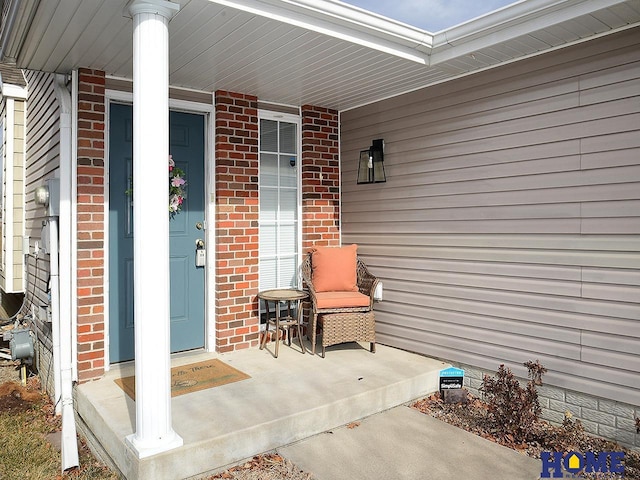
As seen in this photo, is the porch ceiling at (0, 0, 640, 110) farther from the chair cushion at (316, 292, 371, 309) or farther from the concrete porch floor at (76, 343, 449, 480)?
the concrete porch floor at (76, 343, 449, 480)

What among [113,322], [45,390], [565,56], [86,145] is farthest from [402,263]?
[45,390]

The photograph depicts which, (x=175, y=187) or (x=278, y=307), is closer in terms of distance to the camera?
(x=175, y=187)

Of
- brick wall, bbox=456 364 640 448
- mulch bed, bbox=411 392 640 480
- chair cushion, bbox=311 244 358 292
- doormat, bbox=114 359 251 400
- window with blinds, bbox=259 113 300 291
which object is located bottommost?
mulch bed, bbox=411 392 640 480

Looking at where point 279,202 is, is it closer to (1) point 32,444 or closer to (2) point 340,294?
(2) point 340,294

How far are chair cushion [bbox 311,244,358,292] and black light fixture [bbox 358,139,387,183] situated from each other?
2.47 feet

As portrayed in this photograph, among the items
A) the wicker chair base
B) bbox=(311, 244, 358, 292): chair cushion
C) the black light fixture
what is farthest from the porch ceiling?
the wicker chair base

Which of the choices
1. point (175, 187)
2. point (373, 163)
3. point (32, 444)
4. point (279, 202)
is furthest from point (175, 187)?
point (32, 444)

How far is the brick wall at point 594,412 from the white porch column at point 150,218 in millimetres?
2471

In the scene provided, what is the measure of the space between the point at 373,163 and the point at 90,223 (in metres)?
2.49

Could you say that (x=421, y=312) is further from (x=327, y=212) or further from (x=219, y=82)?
(x=219, y=82)

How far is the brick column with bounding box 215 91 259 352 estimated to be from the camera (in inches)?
169

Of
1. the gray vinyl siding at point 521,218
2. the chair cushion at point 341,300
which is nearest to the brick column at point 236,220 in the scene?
the chair cushion at point 341,300

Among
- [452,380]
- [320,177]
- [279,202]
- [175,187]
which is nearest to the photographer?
[452,380]

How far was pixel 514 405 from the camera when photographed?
3.11 metres
